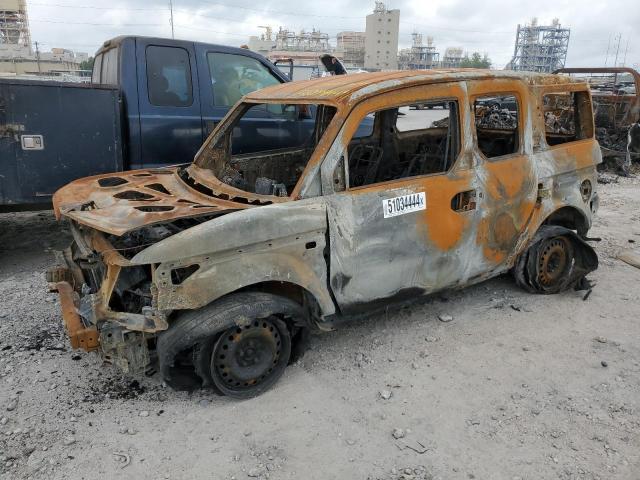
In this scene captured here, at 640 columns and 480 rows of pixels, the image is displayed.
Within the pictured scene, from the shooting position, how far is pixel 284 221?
9.64 ft

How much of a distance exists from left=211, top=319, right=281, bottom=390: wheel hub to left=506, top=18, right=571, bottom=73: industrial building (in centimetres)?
8539

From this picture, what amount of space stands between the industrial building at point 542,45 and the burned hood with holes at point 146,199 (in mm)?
84789

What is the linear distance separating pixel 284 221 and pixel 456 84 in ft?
5.32

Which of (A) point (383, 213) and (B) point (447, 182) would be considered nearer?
(A) point (383, 213)

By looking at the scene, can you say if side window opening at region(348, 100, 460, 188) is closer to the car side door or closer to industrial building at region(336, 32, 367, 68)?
the car side door

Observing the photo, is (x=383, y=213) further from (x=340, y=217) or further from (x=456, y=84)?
(x=456, y=84)

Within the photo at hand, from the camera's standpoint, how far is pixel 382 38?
8356cm

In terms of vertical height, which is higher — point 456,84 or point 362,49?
point 362,49

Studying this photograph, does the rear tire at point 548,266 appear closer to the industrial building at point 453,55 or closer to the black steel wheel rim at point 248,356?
the black steel wheel rim at point 248,356

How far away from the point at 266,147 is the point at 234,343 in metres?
2.86

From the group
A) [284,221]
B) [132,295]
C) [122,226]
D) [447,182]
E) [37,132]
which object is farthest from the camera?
[37,132]

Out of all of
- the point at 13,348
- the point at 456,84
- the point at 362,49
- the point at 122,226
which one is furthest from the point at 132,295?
the point at 362,49

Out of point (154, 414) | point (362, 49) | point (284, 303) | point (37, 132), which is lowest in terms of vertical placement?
point (154, 414)

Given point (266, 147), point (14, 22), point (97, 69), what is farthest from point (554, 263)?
point (14, 22)
